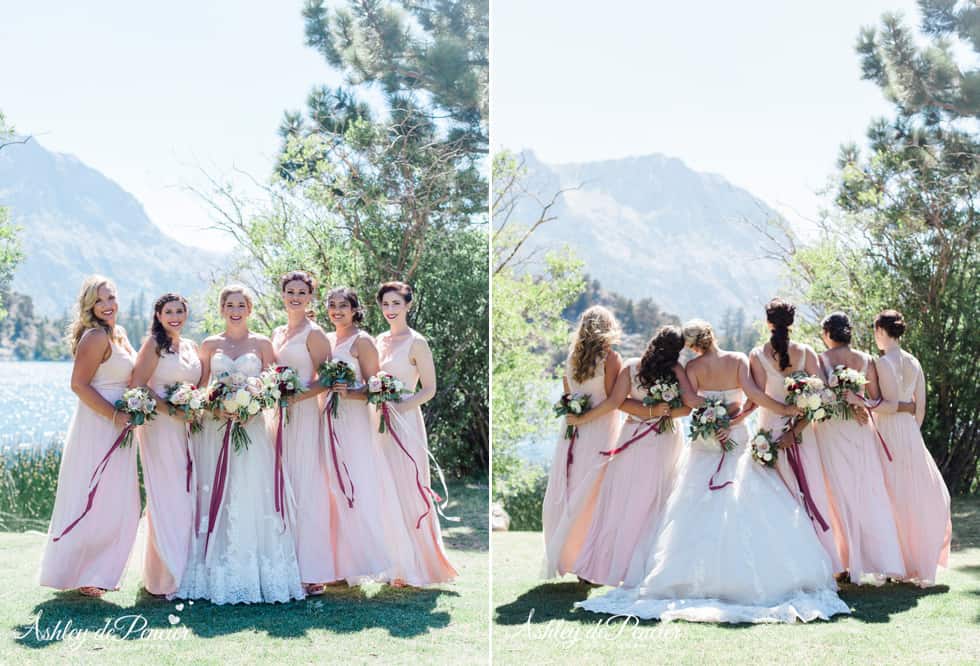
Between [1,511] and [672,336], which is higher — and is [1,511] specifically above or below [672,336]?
below

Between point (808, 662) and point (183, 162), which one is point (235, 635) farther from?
point (183, 162)

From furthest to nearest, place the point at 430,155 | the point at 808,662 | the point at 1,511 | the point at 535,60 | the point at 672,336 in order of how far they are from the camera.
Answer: the point at 535,60 → the point at 430,155 → the point at 1,511 → the point at 672,336 → the point at 808,662

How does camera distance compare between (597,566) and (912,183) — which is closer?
(597,566)

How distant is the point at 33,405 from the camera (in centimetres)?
961

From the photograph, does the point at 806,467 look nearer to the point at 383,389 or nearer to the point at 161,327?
the point at 383,389

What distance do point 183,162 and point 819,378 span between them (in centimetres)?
761

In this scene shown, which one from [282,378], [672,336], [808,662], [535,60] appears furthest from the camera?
[535,60]

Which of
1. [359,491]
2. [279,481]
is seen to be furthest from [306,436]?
[359,491]

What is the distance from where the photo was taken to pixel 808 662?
13.3 feet

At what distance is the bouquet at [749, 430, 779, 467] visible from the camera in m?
5.05

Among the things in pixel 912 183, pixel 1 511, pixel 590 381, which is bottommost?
pixel 1 511

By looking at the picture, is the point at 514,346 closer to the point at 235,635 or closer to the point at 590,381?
the point at 590,381

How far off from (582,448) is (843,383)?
1620mm

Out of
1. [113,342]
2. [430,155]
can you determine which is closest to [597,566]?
[113,342]
